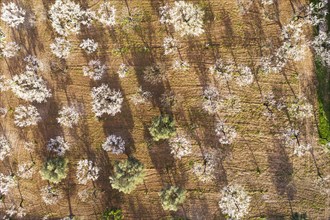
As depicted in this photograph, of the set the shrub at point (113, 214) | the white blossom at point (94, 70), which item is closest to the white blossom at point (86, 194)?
the shrub at point (113, 214)

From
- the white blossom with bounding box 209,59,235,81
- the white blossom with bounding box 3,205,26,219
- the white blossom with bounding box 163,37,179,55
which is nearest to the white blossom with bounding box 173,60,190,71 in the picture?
the white blossom with bounding box 163,37,179,55

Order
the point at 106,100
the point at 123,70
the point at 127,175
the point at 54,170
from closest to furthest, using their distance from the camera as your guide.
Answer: the point at 127,175 → the point at 54,170 → the point at 106,100 → the point at 123,70

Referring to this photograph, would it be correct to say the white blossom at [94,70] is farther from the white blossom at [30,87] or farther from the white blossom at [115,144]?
the white blossom at [115,144]

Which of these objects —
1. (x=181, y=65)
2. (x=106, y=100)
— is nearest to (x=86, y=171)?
(x=106, y=100)

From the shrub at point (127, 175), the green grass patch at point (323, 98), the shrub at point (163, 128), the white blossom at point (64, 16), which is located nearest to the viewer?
the shrub at point (127, 175)

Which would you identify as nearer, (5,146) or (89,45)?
(89,45)

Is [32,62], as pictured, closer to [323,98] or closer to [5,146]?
[5,146]

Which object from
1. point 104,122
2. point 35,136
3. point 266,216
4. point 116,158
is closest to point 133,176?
point 116,158
